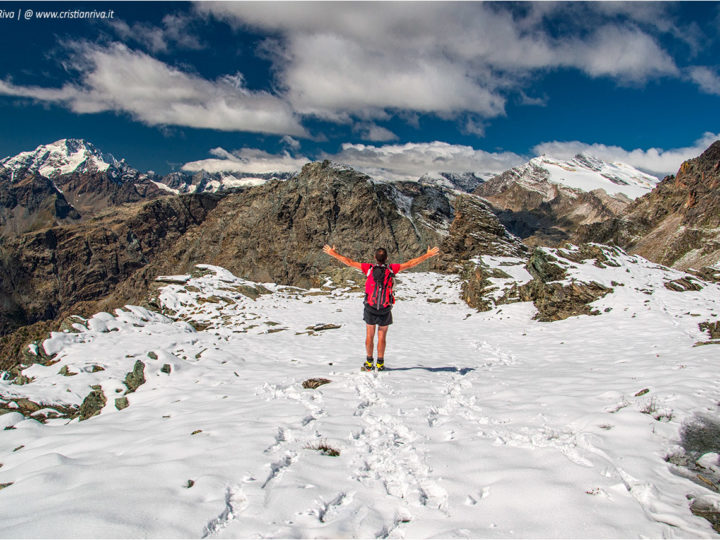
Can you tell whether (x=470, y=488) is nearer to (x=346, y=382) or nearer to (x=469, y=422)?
(x=469, y=422)

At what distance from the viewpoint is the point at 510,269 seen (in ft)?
85.7

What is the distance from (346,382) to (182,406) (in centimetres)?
345

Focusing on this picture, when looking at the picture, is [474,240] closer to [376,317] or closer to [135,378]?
[376,317]

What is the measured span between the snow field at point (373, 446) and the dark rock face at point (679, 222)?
3251cm

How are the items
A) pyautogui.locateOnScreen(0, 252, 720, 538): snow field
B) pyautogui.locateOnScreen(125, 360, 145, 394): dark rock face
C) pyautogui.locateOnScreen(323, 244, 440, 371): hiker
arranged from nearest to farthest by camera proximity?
pyautogui.locateOnScreen(0, 252, 720, 538): snow field, pyautogui.locateOnScreen(323, 244, 440, 371): hiker, pyautogui.locateOnScreen(125, 360, 145, 394): dark rock face

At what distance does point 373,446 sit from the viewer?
479cm

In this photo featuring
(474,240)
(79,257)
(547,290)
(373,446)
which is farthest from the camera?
(79,257)

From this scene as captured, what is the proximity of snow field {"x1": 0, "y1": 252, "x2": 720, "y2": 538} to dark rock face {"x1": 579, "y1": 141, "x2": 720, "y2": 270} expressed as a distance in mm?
32515

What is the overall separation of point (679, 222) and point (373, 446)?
54.7 meters

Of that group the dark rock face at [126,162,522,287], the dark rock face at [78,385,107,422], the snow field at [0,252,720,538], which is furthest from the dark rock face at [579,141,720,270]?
the dark rock face at [78,385,107,422]

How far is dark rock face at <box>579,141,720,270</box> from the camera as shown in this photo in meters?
35.9

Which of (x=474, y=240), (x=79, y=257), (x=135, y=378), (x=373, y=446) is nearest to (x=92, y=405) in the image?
(x=135, y=378)

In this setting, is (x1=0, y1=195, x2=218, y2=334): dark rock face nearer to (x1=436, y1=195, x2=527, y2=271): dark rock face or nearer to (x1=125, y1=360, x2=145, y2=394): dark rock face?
(x1=436, y1=195, x2=527, y2=271): dark rock face

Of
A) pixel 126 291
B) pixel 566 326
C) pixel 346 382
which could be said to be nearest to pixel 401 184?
pixel 566 326
